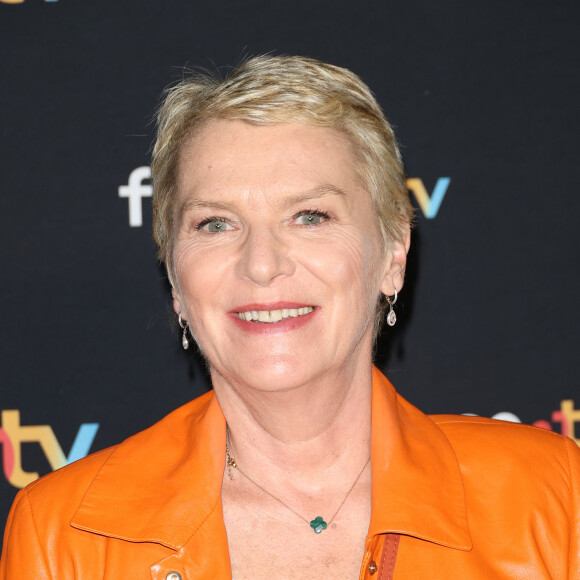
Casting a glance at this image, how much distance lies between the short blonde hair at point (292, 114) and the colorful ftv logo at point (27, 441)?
84cm

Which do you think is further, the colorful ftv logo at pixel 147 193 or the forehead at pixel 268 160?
the colorful ftv logo at pixel 147 193

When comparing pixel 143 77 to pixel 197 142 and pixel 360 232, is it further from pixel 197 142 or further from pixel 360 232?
pixel 360 232

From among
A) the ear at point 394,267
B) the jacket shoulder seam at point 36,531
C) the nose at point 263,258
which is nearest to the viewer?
the nose at point 263,258

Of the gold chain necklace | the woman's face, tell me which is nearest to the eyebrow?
the woman's face

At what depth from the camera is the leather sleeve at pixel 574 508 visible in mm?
1615

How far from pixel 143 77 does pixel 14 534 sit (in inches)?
51.9

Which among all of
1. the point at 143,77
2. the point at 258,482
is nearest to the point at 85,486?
the point at 258,482

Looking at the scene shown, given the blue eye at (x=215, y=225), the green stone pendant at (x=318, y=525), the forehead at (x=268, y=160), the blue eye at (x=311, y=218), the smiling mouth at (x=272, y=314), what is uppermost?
the forehead at (x=268, y=160)

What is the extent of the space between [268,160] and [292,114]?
0.37 feet

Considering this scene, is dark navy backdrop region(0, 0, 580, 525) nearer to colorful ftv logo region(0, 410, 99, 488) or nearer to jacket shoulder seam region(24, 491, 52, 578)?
colorful ftv logo region(0, 410, 99, 488)

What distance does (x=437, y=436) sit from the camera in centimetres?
184

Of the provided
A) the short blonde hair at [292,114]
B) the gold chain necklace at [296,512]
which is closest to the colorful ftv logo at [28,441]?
the gold chain necklace at [296,512]

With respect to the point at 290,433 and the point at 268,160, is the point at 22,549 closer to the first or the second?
the point at 290,433

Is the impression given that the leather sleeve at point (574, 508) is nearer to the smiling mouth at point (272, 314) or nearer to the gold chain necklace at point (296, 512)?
the gold chain necklace at point (296, 512)
